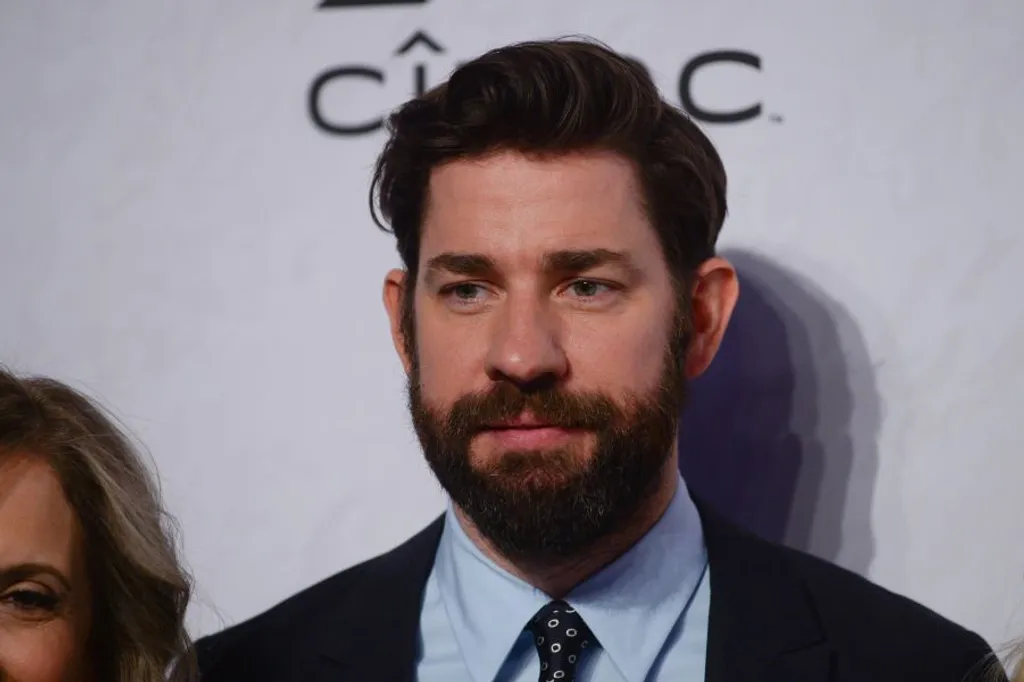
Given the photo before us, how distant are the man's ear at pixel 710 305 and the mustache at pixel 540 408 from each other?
0.75 feet

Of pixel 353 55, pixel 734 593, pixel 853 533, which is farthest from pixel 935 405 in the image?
pixel 353 55

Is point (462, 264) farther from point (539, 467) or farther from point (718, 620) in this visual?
point (718, 620)

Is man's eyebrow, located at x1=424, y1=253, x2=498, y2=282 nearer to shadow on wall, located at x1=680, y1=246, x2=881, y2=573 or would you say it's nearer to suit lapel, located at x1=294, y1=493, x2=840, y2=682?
suit lapel, located at x1=294, y1=493, x2=840, y2=682

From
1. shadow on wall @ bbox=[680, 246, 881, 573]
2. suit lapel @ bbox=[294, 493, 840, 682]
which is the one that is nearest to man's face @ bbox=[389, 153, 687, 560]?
suit lapel @ bbox=[294, 493, 840, 682]

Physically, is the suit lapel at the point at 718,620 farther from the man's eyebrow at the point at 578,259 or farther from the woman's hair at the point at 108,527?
the man's eyebrow at the point at 578,259

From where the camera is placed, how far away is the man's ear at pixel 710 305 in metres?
1.85

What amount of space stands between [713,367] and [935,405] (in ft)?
1.03

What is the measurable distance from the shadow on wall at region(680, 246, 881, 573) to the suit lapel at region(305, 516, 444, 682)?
45cm

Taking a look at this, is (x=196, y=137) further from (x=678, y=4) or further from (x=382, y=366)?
(x=678, y=4)

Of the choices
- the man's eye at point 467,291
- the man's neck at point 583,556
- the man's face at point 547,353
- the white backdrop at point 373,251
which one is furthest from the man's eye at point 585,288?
the white backdrop at point 373,251

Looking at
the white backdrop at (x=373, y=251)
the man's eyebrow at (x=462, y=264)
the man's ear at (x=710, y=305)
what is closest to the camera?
the man's eyebrow at (x=462, y=264)

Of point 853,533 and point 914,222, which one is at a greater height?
point 914,222

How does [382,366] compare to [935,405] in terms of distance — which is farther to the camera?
[382,366]

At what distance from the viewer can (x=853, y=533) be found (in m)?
2.03
